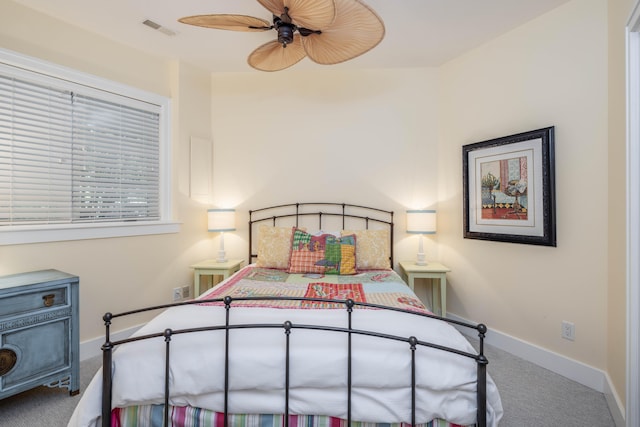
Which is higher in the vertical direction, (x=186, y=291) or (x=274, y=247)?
(x=274, y=247)

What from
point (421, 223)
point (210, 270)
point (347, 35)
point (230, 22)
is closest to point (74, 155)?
point (210, 270)

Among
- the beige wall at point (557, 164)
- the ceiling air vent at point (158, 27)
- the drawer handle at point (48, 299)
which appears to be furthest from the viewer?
the ceiling air vent at point (158, 27)

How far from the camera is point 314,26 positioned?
174 cm

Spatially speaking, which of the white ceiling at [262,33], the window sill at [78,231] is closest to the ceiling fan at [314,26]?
the white ceiling at [262,33]

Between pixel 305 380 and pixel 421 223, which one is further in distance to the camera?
pixel 421 223

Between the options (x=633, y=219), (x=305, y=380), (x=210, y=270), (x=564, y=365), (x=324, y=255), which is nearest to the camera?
(x=305, y=380)

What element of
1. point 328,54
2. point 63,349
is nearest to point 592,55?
point 328,54

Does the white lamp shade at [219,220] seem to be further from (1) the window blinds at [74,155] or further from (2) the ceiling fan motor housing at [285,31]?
(2) the ceiling fan motor housing at [285,31]

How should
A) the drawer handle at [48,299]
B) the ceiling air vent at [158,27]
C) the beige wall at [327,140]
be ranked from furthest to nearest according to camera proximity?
the beige wall at [327,140], the ceiling air vent at [158,27], the drawer handle at [48,299]

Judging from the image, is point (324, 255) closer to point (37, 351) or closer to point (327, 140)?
point (327, 140)

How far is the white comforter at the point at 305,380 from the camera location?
1.19 meters

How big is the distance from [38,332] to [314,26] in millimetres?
2520

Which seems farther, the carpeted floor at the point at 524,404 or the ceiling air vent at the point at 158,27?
the ceiling air vent at the point at 158,27

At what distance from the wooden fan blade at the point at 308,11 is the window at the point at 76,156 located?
6.27 feet
